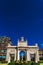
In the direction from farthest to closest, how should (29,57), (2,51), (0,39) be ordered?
(0,39) → (2,51) → (29,57)

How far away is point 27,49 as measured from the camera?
4584 centimetres

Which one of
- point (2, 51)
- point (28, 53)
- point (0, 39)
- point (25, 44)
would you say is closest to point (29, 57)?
point (28, 53)

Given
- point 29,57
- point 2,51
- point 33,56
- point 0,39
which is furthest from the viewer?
point 0,39

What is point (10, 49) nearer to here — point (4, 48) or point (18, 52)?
point (18, 52)

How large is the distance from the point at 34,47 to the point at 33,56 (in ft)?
15.2

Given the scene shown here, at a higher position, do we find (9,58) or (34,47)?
(34,47)

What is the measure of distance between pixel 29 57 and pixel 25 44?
459 cm

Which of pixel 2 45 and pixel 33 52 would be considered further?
pixel 2 45

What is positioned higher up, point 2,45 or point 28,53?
point 2,45

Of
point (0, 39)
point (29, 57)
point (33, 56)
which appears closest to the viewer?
point (29, 57)

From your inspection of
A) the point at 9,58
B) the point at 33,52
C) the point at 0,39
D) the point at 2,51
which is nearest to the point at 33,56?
the point at 33,52

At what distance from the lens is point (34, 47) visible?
46.1 meters

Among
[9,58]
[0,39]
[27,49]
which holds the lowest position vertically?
[9,58]

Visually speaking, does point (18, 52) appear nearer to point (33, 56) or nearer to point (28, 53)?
point (28, 53)
